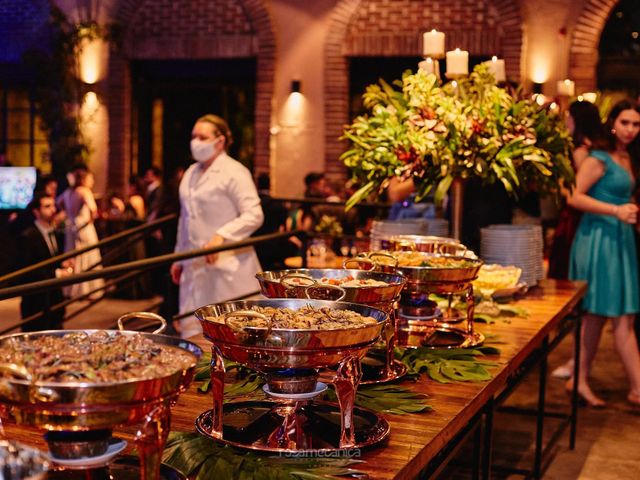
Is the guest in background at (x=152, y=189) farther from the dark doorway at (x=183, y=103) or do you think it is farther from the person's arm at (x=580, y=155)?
the person's arm at (x=580, y=155)

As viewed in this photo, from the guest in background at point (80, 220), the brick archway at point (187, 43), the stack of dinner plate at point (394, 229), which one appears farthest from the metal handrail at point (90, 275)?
the brick archway at point (187, 43)

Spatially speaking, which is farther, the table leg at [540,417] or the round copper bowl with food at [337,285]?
the table leg at [540,417]

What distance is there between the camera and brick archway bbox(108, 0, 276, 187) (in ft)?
37.2

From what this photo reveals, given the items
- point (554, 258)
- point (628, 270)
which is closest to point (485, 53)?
point (554, 258)

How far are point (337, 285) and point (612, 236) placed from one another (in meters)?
3.18

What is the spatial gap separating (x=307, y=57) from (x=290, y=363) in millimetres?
9812

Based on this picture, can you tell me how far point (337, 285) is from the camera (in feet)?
7.39

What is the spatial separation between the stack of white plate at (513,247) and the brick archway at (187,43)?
7.37m

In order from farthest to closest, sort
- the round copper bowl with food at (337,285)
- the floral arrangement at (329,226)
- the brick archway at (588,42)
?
the brick archway at (588,42), the floral arrangement at (329,226), the round copper bowl with food at (337,285)

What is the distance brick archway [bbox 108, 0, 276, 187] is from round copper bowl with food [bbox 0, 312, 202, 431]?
9.92 metres

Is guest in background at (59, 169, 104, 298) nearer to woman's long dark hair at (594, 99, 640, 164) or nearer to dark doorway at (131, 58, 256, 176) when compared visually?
dark doorway at (131, 58, 256, 176)

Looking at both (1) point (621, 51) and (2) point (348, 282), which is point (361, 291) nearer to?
(2) point (348, 282)

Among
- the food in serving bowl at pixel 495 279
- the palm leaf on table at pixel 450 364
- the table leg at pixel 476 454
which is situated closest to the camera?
the palm leaf on table at pixel 450 364

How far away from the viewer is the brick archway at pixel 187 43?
447 inches
